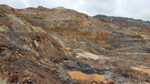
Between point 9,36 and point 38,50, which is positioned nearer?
point 9,36

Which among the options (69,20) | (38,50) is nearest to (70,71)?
(38,50)

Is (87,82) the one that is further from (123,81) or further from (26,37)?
(26,37)

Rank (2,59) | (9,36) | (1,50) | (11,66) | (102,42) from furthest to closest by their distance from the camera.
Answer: (102,42) → (9,36) → (1,50) → (2,59) → (11,66)

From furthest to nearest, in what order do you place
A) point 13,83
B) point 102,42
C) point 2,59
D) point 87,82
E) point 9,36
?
point 102,42, point 9,36, point 87,82, point 2,59, point 13,83

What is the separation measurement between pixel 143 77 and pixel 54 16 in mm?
34523

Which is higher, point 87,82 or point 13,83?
point 13,83

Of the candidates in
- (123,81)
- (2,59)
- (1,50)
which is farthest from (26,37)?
(123,81)

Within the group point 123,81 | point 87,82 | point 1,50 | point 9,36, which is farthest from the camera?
point 9,36

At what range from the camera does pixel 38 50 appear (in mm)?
13664

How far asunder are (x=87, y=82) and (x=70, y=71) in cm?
250

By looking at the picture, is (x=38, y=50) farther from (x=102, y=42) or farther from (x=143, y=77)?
(x=102, y=42)

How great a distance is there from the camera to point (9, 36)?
12344 millimetres

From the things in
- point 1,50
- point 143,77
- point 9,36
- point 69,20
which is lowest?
point 143,77

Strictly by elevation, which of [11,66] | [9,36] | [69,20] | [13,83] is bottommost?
[13,83]
